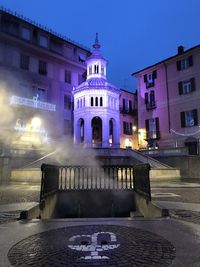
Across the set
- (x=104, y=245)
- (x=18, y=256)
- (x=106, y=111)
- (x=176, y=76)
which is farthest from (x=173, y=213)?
(x=176, y=76)

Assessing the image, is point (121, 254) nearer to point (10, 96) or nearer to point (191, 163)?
point (191, 163)

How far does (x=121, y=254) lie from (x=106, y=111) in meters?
27.6

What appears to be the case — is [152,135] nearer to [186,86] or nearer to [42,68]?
[186,86]

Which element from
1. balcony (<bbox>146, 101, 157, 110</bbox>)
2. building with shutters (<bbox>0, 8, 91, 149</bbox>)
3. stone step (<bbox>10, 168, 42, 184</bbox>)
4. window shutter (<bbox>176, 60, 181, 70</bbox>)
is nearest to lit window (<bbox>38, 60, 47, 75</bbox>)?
building with shutters (<bbox>0, 8, 91, 149</bbox>)

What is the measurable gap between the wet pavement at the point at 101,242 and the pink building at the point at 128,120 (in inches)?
1565

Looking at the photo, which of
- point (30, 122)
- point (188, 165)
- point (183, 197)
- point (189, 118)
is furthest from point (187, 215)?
point (30, 122)

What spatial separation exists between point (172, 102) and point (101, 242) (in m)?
32.9

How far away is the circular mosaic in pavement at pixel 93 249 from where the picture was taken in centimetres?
313

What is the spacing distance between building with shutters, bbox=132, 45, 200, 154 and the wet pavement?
27.4 meters

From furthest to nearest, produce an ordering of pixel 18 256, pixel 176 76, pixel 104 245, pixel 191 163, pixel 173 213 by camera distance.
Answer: pixel 176 76, pixel 191 163, pixel 173 213, pixel 104 245, pixel 18 256

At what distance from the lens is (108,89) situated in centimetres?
3098

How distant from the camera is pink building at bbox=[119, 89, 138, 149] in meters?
45.6

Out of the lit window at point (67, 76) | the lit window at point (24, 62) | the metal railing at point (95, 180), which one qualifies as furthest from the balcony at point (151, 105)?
the metal railing at point (95, 180)

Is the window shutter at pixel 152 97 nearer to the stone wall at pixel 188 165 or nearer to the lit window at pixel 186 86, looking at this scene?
the lit window at pixel 186 86
